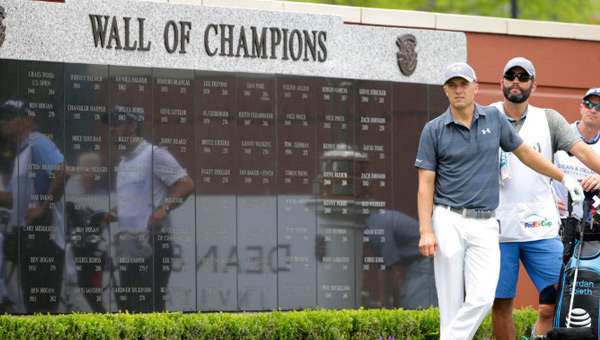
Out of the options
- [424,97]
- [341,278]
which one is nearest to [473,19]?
[424,97]

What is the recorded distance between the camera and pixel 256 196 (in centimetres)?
791

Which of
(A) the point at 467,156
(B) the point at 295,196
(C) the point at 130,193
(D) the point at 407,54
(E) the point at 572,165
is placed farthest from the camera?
(D) the point at 407,54

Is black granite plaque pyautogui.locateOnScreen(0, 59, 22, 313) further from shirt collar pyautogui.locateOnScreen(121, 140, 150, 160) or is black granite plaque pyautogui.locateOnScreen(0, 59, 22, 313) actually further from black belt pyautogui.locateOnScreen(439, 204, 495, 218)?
black belt pyautogui.locateOnScreen(439, 204, 495, 218)

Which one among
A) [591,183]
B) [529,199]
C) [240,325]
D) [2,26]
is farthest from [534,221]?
[2,26]

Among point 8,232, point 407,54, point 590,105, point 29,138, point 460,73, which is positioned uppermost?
point 407,54

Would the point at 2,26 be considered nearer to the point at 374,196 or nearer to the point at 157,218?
the point at 157,218

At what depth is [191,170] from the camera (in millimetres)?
7746

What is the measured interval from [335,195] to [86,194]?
84.0 inches

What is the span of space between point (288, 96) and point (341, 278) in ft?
5.42

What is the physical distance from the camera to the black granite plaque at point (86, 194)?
7.40 metres

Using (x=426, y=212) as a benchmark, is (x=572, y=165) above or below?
above

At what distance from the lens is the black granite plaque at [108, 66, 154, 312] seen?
295 inches

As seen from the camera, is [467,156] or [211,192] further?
[211,192]

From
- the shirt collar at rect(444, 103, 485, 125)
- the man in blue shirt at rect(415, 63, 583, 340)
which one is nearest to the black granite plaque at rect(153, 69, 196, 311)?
the man in blue shirt at rect(415, 63, 583, 340)
